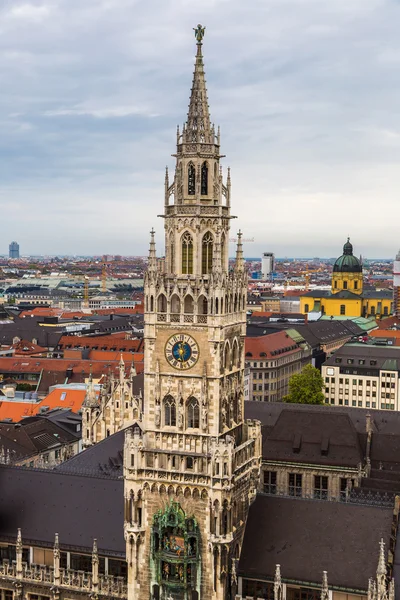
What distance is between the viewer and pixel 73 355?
17825 cm

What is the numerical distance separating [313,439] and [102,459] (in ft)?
96.6

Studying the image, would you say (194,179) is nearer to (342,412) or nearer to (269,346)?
(342,412)

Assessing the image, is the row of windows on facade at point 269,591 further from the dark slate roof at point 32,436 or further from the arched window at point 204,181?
the dark slate roof at point 32,436

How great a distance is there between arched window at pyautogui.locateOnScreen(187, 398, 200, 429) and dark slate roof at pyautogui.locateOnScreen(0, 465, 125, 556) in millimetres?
11135

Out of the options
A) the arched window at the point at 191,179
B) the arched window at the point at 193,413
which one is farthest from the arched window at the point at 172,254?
the arched window at the point at 193,413

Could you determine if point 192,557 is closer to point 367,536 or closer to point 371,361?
point 367,536

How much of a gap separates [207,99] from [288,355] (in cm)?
13672

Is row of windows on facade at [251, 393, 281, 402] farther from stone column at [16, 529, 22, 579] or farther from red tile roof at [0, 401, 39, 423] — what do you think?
stone column at [16, 529, 22, 579]

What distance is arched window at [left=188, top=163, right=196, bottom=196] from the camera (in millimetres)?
54688

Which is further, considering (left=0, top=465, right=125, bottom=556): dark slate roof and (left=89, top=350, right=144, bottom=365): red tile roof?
(left=89, top=350, right=144, bottom=365): red tile roof

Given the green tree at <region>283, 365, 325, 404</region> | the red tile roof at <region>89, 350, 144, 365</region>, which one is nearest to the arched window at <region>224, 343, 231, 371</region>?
the green tree at <region>283, 365, 325, 404</region>

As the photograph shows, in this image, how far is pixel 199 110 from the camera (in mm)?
54781

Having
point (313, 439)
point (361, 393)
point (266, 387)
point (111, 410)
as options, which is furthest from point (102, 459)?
point (266, 387)

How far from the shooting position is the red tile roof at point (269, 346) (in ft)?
586
